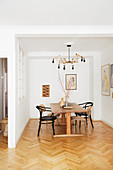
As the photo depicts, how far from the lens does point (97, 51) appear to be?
638 centimetres

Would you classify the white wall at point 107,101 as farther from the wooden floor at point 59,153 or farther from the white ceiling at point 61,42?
the wooden floor at point 59,153

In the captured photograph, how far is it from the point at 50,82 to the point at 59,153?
4.02 metres

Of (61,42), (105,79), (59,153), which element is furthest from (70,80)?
(59,153)

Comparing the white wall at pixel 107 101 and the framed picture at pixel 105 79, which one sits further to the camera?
the framed picture at pixel 105 79

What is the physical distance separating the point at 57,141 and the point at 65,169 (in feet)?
4.60

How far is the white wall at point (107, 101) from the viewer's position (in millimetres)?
5509

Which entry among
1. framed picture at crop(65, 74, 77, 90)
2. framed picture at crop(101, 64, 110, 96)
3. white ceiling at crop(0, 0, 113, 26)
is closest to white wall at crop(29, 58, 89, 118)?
framed picture at crop(65, 74, 77, 90)

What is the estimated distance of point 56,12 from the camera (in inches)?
119

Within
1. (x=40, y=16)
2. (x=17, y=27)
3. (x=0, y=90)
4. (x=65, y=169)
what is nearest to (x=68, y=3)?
(x=40, y=16)

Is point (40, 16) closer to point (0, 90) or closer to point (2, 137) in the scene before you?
point (2, 137)

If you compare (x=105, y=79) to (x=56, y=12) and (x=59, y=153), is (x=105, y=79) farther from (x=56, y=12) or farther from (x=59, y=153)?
(x=56, y=12)

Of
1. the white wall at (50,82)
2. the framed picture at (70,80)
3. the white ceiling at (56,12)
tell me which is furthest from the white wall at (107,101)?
the white ceiling at (56,12)

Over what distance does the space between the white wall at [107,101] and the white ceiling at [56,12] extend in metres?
2.07

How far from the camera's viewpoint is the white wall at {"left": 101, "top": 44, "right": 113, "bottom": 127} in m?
5.51
